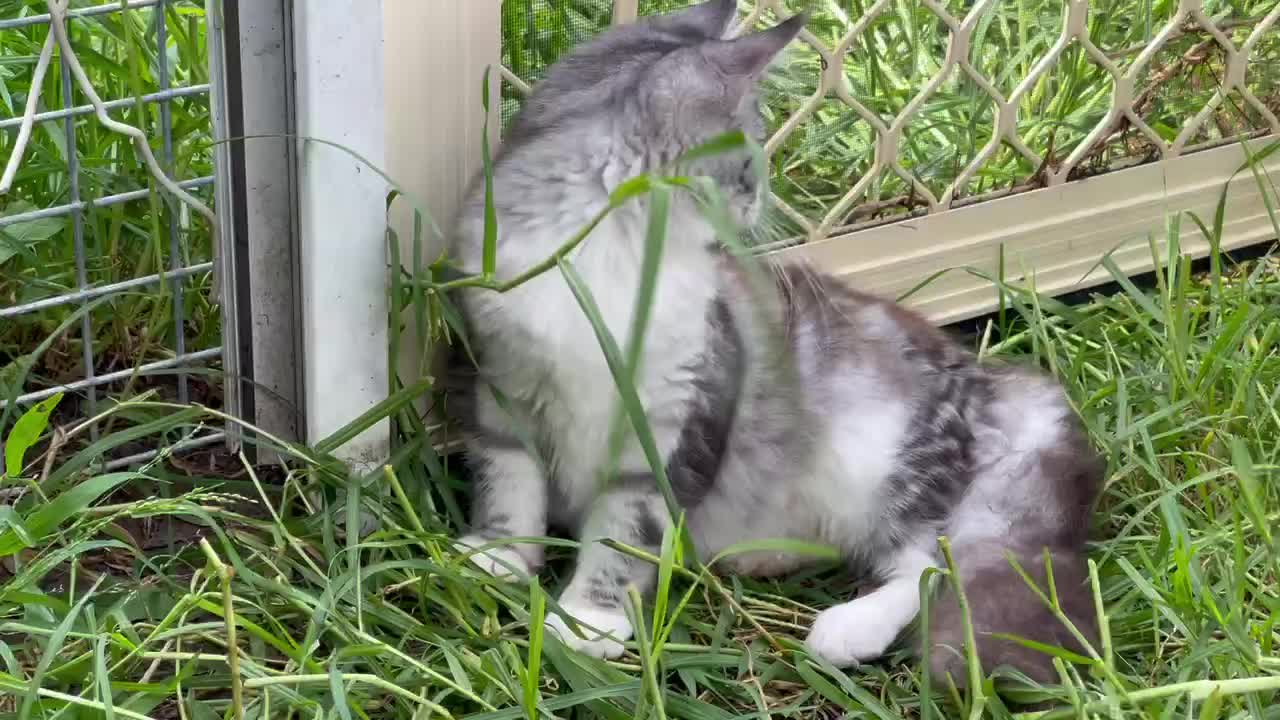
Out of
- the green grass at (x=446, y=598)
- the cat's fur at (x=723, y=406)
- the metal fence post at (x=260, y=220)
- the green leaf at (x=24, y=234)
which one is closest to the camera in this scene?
Answer: the green grass at (x=446, y=598)

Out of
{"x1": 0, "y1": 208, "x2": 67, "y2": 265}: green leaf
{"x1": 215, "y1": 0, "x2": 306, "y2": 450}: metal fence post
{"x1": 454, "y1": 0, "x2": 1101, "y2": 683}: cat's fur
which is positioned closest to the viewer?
{"x1": 454, "y1": 0, "x2": 1101, "y2": 683}: cat's fur

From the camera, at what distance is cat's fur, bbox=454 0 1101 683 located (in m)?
Result: 1.68

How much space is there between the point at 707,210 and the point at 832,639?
0.70 metres

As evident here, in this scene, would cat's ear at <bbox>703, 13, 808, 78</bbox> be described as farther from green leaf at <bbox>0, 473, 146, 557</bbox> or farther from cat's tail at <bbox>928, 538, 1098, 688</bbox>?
green leaf at <bbox>0, 473, 146, 557</bbox>

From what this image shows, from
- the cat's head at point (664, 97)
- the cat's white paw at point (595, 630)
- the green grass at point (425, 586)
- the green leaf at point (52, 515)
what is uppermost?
the cat's head at point (664, 97)

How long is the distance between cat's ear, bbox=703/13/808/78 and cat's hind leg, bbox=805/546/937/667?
613 mm

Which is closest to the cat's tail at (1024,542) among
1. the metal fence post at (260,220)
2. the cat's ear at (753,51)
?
the cat's ear at (753,51)

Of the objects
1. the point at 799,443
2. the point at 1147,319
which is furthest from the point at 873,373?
the point at 1147,319

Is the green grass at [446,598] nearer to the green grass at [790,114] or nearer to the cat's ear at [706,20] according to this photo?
the green grass at [790,114]

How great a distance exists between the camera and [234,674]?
56.2 inches

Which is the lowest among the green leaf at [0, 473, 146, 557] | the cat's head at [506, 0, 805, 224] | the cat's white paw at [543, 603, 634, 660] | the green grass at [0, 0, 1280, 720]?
the cat's white paw at [543, 603, 634, 660]

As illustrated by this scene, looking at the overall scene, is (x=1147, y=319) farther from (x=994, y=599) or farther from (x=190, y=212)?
(x=190, y=212)

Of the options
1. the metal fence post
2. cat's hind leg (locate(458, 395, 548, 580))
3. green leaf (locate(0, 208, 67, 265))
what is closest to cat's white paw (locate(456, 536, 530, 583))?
cat's hind leg (locate(458, 395, 548, 580))

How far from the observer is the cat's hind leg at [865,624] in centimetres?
177
